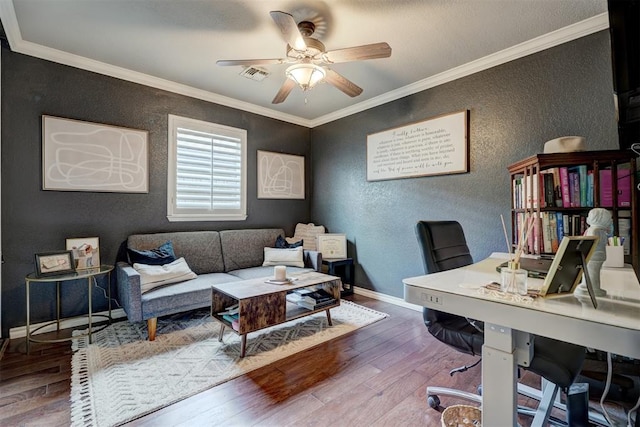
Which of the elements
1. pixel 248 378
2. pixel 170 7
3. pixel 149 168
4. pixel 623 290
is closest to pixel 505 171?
pixel 623 290

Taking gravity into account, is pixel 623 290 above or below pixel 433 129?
below

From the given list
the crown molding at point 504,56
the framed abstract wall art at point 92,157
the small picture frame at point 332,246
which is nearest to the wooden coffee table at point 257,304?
the small picture frame at point 332,246

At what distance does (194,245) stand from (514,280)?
3.15 metres

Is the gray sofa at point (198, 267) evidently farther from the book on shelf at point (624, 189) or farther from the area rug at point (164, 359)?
the book on shelf at point (624, 189)

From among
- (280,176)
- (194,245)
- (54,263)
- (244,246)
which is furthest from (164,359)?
(280,176)

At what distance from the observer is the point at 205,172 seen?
363 centimetres

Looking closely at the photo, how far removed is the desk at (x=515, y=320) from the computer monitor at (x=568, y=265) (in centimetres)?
4

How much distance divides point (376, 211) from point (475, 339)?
2466 millimetres

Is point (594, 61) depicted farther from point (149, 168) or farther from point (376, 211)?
point (149, 168)

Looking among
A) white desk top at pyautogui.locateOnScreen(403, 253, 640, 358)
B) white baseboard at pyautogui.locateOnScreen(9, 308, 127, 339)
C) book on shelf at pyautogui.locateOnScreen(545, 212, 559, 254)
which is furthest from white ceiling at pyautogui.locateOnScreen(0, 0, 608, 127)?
white baseboard at pyautogui.locateOnScreen(9, 308, 127, 339)

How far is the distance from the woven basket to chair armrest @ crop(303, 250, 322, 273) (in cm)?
218

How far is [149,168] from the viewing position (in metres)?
3.24

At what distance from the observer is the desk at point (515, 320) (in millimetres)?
756

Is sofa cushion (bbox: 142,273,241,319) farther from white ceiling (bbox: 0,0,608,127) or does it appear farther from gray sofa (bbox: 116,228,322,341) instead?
white ceiling (bbox: 0,0,608,127)
